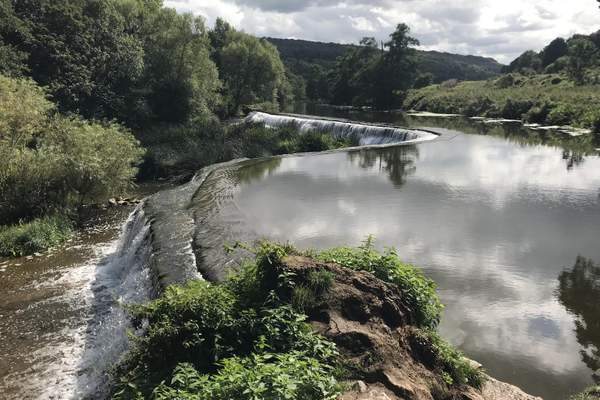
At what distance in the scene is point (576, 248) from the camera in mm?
12430

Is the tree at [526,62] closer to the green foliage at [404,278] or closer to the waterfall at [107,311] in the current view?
the waterfall at [107,311]

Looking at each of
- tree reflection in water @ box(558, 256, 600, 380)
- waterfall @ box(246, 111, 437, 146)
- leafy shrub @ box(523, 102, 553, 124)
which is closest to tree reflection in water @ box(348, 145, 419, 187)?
waterfall @ box(246, 111, 437, 146)

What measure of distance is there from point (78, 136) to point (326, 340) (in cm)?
1596

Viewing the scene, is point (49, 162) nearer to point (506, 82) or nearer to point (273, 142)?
point (273, 142)

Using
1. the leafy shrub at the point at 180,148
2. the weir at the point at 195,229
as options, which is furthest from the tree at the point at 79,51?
the weir at the point at 195,229

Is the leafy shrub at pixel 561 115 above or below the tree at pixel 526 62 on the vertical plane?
below

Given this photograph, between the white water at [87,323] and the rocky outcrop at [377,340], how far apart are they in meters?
2.94

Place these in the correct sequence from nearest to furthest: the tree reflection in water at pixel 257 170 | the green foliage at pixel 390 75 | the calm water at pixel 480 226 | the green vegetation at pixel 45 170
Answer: the calm water at pixel 480 226
the green vegetation at pixel 45 170
the tree reflection in water at pixel 257 170
the green foliage at pixel 390 75

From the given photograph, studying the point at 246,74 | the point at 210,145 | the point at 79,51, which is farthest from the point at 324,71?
the point at 210,145

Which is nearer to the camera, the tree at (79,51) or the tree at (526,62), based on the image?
the tree at (79,51)

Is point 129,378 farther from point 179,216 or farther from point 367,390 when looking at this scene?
point 179,216

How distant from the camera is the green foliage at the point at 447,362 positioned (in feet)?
19.6

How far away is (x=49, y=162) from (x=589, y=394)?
17328 millimetres

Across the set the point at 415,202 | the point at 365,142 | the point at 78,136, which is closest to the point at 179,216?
the point at 78,136
